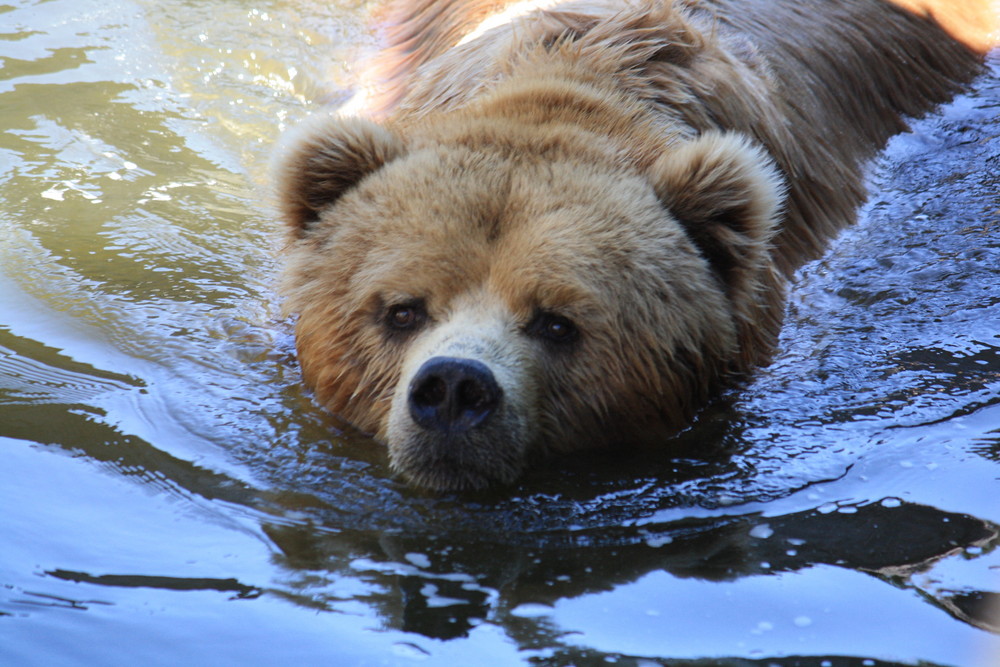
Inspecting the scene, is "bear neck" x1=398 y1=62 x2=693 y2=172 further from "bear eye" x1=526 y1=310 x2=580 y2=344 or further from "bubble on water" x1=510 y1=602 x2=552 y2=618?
"bubble on water" x1=510 y1=602 x2=552 y2=618

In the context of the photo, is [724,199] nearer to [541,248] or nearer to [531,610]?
[541,248]

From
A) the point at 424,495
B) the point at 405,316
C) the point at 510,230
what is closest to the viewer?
the point at 424,495

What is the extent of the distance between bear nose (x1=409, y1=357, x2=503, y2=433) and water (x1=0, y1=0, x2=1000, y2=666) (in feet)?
1.05

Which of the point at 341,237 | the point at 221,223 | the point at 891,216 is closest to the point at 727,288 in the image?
the point at 341,237

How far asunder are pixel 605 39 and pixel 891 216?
7.49 feet

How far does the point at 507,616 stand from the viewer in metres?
3.00

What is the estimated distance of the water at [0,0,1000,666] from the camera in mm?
2895

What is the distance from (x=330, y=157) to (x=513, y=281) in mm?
965

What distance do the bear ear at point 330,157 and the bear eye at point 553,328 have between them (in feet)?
3.08

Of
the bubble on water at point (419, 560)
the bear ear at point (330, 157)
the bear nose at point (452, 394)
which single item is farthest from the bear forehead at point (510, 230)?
the bubble on water at point (419, 560)

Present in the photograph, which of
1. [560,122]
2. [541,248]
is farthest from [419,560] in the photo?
[560,122]

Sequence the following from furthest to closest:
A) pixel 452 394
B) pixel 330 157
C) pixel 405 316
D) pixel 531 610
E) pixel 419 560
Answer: pixel 330 157, pixel 405 316, pixel 452 394, pixel 419 560, pixel 531 610

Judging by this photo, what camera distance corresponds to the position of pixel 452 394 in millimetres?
3588

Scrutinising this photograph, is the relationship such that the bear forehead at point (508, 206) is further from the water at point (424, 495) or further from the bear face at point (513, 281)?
the water at point (424, 495)
